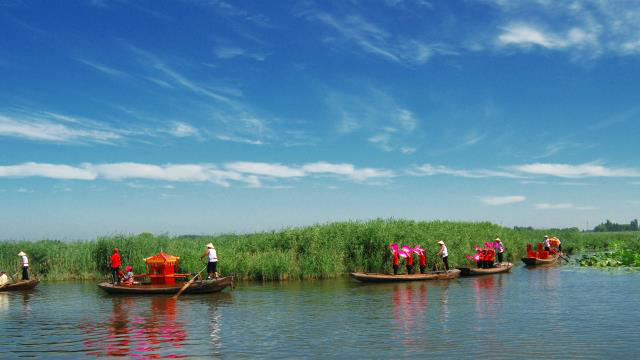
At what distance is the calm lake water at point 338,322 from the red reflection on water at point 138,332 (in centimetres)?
3

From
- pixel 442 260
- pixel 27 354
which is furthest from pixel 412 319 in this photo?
pixel 442 260

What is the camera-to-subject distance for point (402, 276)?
3022 cm

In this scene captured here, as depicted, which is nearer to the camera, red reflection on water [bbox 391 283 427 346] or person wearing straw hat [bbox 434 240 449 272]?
red reflection on water [bbox 391 283 427 346]

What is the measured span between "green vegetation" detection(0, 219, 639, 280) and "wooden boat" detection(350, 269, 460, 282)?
3496mm

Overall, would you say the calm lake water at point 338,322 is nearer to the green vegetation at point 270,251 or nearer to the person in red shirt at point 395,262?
the person in red shirt at point 395,262

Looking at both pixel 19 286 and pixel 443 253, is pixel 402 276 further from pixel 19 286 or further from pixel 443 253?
pixel 19 286

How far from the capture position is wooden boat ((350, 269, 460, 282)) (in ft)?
96.8

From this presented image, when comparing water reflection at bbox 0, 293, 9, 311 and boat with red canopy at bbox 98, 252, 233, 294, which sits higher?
boat with red canopy at bbox 98, 252, 233, 294

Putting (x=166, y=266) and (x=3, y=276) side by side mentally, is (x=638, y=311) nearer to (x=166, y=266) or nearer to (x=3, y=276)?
(x=166, y=266)

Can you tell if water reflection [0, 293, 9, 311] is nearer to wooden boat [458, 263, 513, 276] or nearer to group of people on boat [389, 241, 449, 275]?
group of people on boat [389, 241, 449, 275]

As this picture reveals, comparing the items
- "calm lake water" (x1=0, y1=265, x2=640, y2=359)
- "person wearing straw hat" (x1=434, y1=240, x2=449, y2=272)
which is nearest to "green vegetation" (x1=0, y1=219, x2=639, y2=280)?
"person wearing straw hat" (x1=434, y1=240, x2=449, y2=272)

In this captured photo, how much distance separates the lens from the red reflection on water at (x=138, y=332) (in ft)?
48.3

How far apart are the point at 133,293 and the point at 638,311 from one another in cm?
2005

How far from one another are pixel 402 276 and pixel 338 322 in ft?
40.6
